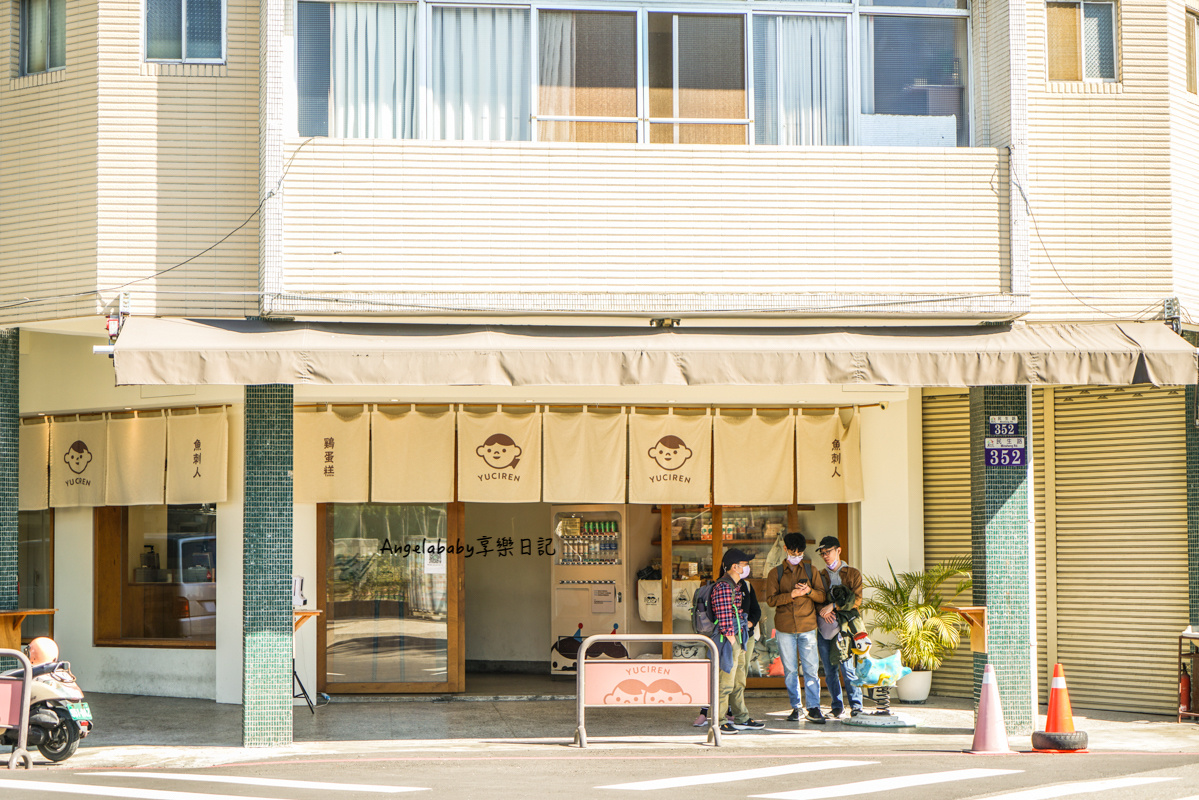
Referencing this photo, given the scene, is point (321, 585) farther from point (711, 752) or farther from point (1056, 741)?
point (1056, 741)

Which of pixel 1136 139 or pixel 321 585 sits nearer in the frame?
pixel 1136 139

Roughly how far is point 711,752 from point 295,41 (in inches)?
285

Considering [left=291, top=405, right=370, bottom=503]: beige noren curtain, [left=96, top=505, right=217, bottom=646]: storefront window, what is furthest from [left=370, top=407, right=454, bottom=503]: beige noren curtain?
[left=96, top=505, right=217, bottom=646]: storefront window

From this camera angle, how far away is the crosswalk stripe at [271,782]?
28.6 feet

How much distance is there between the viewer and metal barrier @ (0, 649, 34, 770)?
966cm

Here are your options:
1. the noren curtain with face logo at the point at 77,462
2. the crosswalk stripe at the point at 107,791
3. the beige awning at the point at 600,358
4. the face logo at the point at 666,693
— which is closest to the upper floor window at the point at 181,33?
the beige awning at the point at 600,358

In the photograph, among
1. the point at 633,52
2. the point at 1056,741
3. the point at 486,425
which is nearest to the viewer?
the point at 1056,741

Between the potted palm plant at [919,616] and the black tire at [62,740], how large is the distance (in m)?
7.88

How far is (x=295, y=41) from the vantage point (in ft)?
36.0

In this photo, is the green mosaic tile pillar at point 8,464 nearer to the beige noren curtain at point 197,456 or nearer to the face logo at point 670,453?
the beige noren curtain at point 197,456

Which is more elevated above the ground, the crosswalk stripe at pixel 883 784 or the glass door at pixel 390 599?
the glass door at pixel 390 599

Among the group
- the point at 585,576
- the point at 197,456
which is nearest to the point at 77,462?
the point at 197,456

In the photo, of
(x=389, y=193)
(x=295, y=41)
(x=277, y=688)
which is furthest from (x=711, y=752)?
(x=295, y=41)

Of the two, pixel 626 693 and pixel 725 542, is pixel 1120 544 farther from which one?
pixel 626 693
